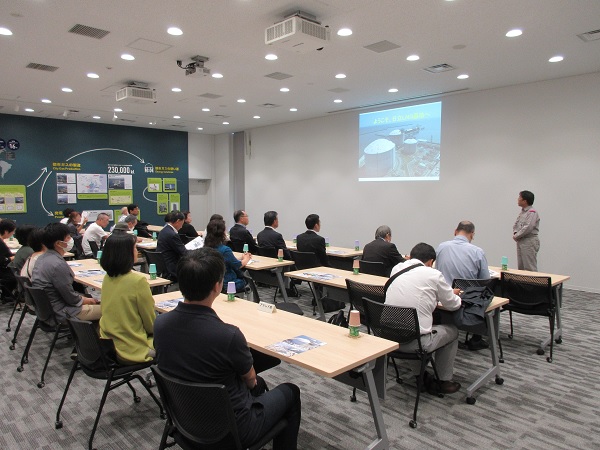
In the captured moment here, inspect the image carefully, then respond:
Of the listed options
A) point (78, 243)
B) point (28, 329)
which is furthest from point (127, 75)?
point (28, 329)

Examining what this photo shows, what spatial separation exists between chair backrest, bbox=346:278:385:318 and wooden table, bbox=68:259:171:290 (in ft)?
5.90

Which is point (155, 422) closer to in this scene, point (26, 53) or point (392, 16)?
point (392, 16)

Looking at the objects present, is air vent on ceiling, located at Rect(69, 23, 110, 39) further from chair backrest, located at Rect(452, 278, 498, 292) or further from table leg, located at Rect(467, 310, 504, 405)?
table leg, located at Rect(467, 310, 504, 405)

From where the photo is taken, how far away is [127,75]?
6.79 m

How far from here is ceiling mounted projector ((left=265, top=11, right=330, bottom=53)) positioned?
428 cm

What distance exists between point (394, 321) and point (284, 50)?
13.2 ft

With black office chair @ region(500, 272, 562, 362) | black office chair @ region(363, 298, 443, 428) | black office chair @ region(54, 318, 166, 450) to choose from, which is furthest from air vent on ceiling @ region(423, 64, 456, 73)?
black office chair @ region(54, 318, 166, 450)

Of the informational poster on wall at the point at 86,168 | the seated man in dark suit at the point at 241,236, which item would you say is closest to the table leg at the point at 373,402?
the seated man in dark suit at the point at 241,236

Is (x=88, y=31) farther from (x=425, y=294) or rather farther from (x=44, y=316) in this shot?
(x=425, y=294)

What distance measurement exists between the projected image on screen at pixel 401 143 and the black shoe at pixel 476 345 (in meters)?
4.79

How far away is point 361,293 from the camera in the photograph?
11.8 ft

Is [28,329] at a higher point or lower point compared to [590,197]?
lower

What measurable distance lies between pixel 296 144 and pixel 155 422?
30.3ft

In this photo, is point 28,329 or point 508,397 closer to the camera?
point 508,397
